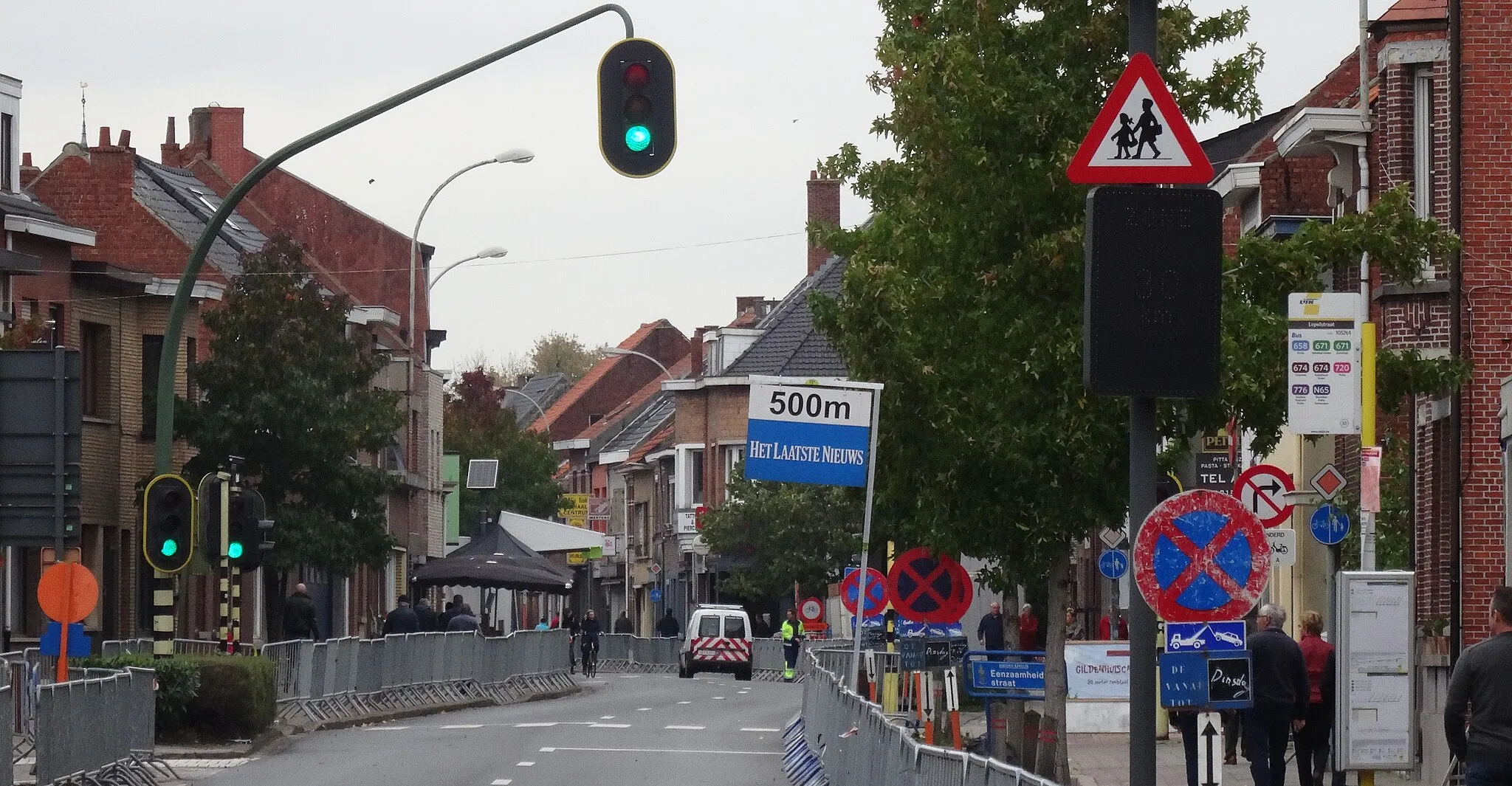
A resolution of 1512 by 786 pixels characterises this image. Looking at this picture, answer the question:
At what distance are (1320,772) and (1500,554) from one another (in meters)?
6.07

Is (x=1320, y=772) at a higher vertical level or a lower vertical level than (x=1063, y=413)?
lower

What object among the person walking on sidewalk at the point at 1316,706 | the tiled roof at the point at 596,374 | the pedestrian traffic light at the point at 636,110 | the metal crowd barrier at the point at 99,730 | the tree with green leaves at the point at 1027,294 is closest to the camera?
the pedestrian traffic light at the point at 636,110

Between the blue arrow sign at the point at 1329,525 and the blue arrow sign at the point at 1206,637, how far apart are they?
1146 centimetres

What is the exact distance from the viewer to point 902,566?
920 inches

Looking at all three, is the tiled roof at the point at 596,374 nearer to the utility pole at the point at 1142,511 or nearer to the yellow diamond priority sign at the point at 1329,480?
the yellow diamond priority sign at the point at 1329,480

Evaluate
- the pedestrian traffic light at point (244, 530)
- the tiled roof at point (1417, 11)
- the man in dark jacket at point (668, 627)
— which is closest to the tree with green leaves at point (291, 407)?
the pedestrian traffic light at point (244, 530)

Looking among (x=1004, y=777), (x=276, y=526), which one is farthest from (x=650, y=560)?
(x=1004, y=777)

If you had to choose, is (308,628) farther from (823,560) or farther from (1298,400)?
(823,560)

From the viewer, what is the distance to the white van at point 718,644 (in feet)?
196

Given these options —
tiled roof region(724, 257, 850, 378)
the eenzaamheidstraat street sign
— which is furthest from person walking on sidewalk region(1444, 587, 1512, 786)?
tiled roof region(724, 257, 850, 378)

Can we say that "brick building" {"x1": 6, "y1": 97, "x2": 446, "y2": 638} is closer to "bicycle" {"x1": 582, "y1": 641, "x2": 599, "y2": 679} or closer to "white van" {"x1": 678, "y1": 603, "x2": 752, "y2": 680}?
"bicycle" {"x1": 582, "y1": 641, "x2": 599, "y2": 679}

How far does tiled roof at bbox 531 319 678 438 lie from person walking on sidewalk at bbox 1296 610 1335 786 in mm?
99995

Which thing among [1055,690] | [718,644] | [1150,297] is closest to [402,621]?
[718,644]

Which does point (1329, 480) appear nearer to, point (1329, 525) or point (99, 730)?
point (1329, 525)
